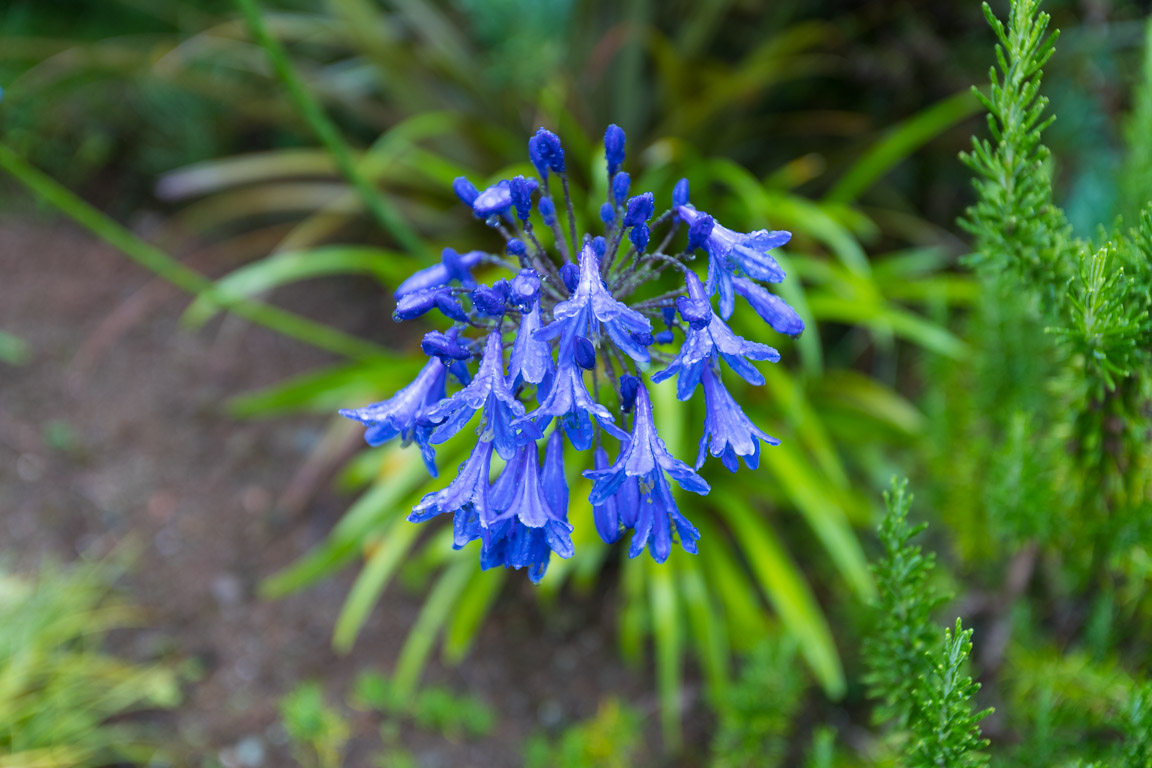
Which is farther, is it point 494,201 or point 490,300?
point 494,201

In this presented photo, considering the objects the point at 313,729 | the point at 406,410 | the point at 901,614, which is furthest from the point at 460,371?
the point at 313,729

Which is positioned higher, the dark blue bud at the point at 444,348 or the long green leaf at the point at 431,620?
the long green leaf at the point at 431,620

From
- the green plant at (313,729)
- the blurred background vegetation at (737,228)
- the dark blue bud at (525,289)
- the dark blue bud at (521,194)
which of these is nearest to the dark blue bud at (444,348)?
the dark blue bud at (525,289)

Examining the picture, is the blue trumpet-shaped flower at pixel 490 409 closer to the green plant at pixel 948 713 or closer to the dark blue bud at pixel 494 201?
the dark blue bud at pixel 494 201

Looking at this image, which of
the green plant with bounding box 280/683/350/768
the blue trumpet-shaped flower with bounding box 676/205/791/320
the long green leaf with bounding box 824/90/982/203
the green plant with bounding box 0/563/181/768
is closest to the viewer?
the blue trumpet-shaped flower with bounding box 676/205/791/320

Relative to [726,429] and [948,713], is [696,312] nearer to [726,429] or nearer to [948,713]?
[726,429]

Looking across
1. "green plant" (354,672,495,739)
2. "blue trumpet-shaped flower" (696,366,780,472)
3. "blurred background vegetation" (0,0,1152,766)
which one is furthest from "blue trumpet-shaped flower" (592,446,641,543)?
"green plant" (354,672,495,739)

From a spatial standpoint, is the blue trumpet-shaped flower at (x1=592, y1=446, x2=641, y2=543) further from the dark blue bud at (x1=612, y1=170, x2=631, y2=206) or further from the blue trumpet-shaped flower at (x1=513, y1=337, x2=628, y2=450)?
the dark blue bud at (x1=612, y1=170, x2=631, y2=206)
